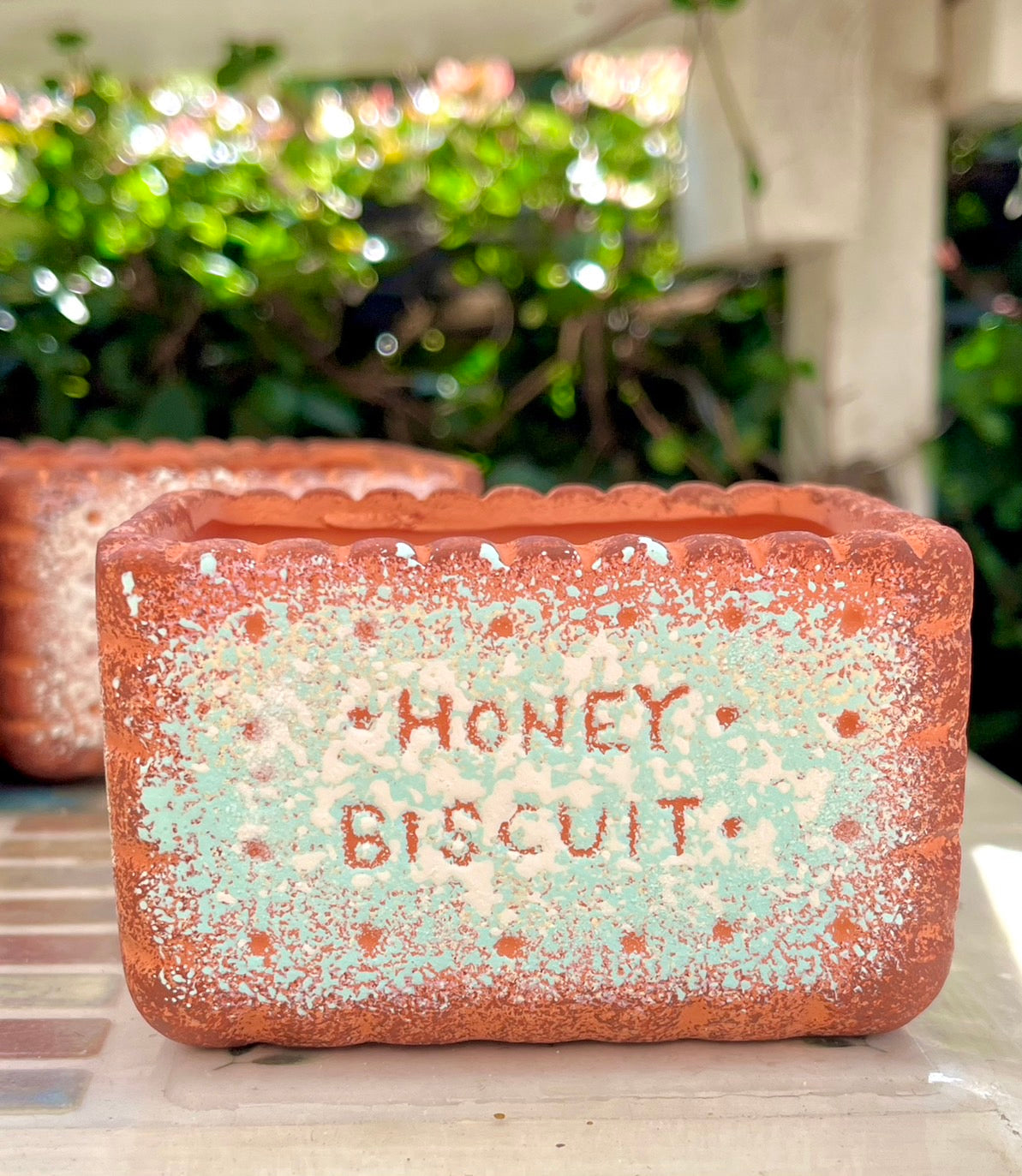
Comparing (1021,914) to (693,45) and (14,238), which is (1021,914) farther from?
(14,238)

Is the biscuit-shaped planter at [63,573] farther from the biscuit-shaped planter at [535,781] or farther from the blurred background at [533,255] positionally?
the blurred background at [533,255]

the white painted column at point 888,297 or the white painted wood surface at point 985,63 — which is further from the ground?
the white painted wood surface at point 985,63

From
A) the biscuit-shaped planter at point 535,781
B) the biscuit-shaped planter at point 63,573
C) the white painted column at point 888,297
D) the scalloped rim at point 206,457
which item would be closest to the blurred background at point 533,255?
the white painted column at point 888,297

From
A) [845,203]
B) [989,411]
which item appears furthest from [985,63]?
[989,411]

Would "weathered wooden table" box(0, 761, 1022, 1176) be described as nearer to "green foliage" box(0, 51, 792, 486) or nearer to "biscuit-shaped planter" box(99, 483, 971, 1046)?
"biscuit-shaped planter" box(99, 483, 971, 1046)

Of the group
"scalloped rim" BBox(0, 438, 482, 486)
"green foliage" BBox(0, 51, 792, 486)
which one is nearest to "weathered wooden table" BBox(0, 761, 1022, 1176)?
"scalloped rim" BBox(0, 438, 482, 486)

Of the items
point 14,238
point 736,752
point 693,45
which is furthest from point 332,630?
point 14,238
